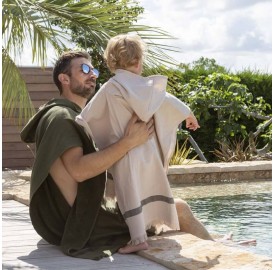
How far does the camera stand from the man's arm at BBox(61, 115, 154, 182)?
3.64 m

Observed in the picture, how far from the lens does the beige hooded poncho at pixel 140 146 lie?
368 centimetres

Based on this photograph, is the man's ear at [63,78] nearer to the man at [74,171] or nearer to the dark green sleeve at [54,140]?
the man at [74,171]

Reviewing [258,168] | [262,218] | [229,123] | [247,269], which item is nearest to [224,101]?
[229,123]

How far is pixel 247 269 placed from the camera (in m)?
3.13

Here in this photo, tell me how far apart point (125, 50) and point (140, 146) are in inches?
19.0

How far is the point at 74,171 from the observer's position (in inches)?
146

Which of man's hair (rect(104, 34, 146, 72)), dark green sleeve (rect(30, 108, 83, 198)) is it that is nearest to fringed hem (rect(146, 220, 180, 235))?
dark green sleeve (rect(30, 108, 83, 198))

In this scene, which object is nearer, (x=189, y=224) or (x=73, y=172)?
(x=73, y=172)

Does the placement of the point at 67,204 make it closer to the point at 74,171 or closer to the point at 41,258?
the point at 74,171

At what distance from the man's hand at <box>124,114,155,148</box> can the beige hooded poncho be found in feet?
0.10

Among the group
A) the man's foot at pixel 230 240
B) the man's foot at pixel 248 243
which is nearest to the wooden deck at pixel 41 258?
the man's foot at pixel 230 240

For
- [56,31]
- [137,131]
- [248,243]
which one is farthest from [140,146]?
[56,31]

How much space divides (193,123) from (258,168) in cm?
622

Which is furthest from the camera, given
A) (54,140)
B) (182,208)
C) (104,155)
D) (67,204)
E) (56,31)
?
(56,31)
